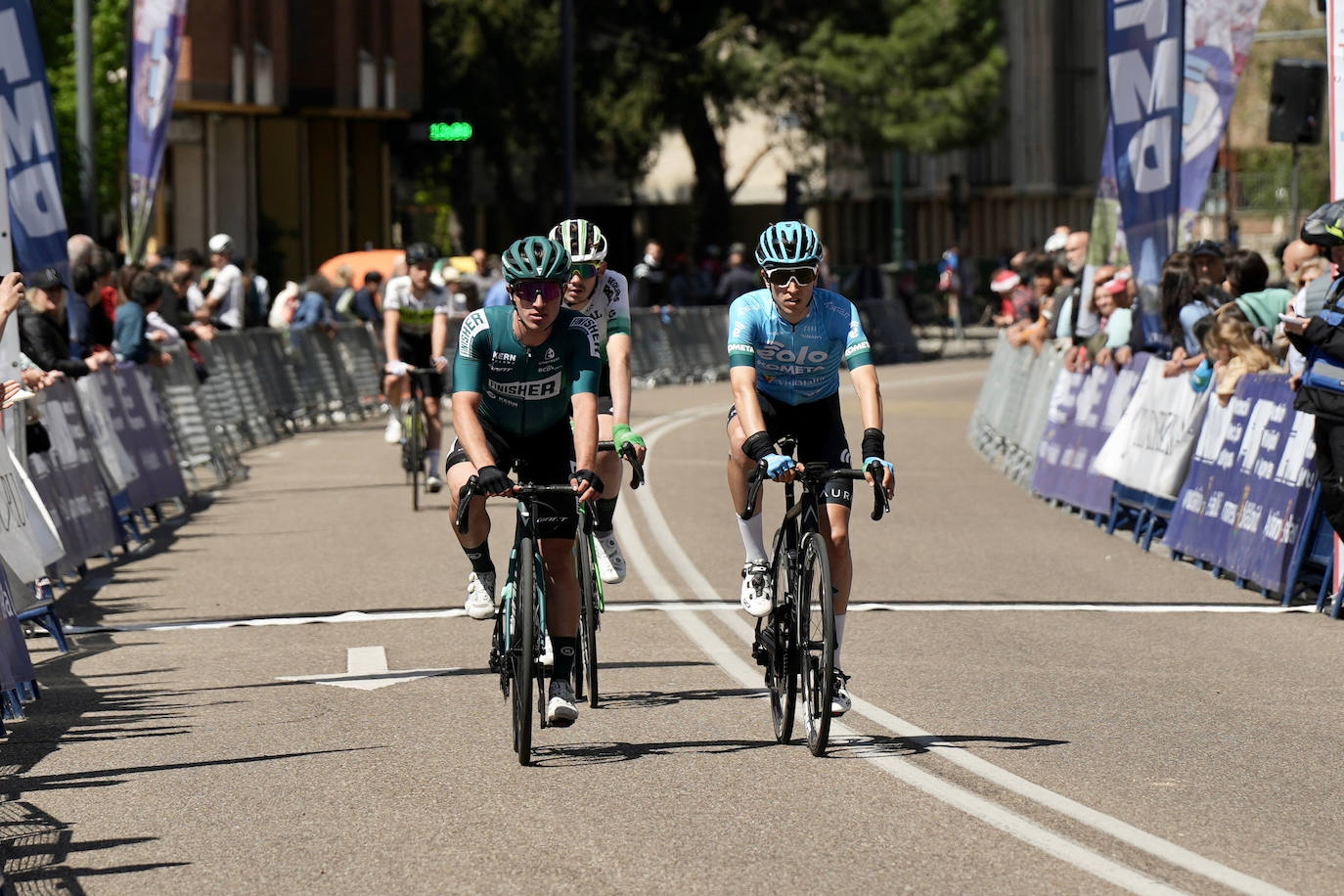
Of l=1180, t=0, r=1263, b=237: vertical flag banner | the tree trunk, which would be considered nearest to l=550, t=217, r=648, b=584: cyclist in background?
l=1180, t=0, r=1263, b=237: vertical flag banner

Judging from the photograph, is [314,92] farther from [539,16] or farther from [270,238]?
[539,16]

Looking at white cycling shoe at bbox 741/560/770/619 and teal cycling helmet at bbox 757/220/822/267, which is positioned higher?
teal cycling helmet at bbox 757/220/822/267

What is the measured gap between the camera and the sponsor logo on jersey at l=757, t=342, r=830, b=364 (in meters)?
9.21

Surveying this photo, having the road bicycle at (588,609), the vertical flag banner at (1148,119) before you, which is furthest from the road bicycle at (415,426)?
the road bicycle at (588,609)

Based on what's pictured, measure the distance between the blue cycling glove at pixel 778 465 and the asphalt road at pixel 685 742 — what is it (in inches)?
39.2

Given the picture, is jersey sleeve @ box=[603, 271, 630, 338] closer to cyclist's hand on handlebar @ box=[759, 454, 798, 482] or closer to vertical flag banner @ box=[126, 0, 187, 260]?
cyclist's hand on handlebar @ box=[759, 454, 798, 482]

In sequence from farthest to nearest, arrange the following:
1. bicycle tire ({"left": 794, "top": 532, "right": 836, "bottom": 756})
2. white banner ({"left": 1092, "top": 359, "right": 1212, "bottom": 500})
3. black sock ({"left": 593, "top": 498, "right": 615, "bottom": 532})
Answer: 1. white banner ({"left": 1092, "top": 359, "right": 1212, "bottom": 500})
2. black sock ({"left": 593, "top": 498, "right": 615, "bottom": 532})
3. bicycle tire ({"left": 794, "top": 532, "right": 836, "bottom": 756})

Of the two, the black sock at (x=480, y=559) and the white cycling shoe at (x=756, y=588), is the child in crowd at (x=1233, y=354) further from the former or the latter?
the black sock at (x=480, y=559)

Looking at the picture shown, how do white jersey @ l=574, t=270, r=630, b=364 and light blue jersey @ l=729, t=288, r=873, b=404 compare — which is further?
white jersey @ l=574, t=270, r=630, b=364

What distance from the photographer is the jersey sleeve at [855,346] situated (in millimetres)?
9086

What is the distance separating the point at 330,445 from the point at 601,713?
1706 centimetres

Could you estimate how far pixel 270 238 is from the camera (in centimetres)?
4947

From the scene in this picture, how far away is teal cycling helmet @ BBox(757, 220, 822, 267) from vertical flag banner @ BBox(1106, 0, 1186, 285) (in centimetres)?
989

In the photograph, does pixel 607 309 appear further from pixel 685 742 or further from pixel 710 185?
pixel 710 185
